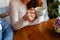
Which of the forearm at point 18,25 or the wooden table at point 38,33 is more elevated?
the forearm at point 18,25

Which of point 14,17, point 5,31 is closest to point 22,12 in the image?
point 14,17

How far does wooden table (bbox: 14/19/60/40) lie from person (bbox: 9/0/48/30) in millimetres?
50

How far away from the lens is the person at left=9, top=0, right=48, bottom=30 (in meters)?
1.14

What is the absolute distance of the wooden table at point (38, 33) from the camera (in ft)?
3.42

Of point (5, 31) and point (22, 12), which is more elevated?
point (22, 12)

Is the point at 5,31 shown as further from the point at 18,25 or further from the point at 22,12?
the point at 22,12

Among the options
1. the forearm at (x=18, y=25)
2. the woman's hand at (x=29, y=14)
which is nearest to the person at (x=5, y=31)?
the forearm at (x=18, y=25)

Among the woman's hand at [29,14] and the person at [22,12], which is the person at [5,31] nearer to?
the person at [22,12]

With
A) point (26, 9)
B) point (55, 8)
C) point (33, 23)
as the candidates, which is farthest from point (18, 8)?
point (55, 8)

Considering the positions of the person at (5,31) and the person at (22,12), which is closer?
the person at (5,31)

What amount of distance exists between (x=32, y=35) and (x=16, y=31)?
0.51ft

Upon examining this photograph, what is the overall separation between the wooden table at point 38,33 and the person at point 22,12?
5cm

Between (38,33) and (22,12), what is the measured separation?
0.25 meters

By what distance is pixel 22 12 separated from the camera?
1190 millimetres
